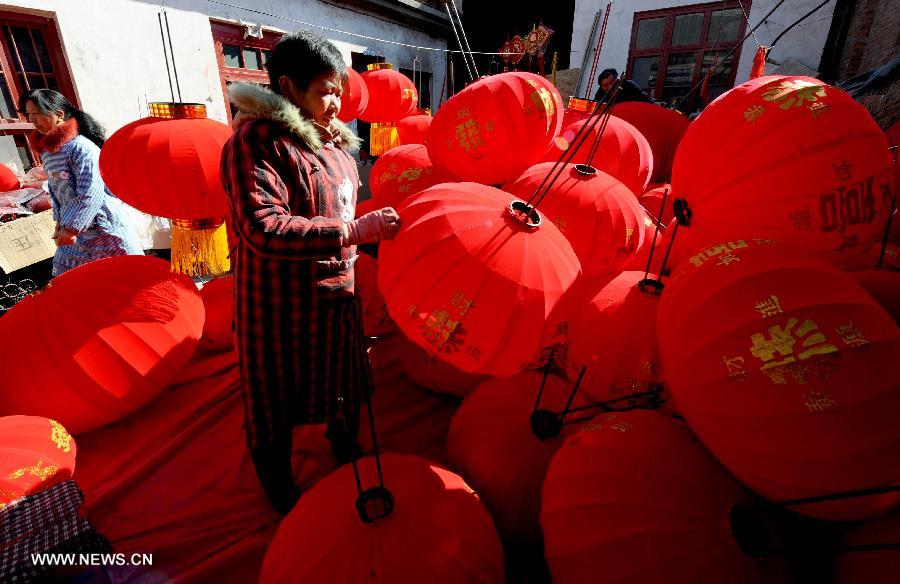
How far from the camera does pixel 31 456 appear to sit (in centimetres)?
226

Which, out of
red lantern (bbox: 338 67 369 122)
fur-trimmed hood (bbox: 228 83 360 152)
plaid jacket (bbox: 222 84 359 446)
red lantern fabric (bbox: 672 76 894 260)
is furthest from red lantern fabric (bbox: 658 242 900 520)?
red lantern (bbox: 338 67 369 122)

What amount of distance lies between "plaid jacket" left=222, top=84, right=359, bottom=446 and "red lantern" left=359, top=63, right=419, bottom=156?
18.3 ft

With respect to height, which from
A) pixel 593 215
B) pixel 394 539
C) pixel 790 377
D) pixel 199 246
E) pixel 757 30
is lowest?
pixel 394 539

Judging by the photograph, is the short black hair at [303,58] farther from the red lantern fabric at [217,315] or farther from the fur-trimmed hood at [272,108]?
the red lantern fabric at [217,315]

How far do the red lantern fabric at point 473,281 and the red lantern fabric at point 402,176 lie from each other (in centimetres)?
197

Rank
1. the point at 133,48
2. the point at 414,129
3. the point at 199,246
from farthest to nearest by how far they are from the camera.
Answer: the point at 414,129, the point at 133,48, the point at 199,246

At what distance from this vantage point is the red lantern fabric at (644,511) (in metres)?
1.37

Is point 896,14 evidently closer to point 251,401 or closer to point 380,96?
point 380,96

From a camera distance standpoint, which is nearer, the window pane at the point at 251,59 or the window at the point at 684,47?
the window pane at the point at 251,59

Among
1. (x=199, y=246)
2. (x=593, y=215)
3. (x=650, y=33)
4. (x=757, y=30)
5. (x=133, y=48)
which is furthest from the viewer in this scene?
(x=650, y=33)

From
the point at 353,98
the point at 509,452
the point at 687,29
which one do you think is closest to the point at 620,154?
the point at 509,452

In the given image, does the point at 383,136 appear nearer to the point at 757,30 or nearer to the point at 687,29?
the point at 687,29

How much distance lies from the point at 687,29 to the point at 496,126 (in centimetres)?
1061

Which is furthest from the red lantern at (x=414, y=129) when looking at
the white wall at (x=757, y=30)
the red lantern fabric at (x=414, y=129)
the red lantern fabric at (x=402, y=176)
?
the white wall at (x=757, y=30)
